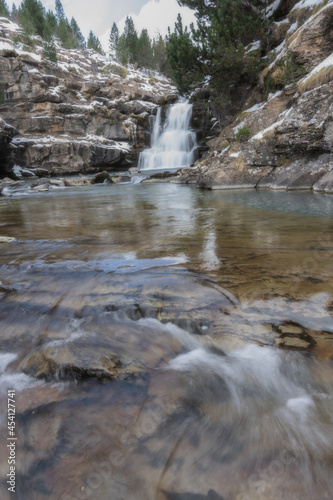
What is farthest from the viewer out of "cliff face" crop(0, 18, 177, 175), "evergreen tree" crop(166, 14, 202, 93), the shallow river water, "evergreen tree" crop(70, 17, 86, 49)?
"evergreen tree" crop(70, 17, 86, 49)

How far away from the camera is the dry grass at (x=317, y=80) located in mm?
8648

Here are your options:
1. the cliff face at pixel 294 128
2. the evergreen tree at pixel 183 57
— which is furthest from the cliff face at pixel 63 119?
the cliff face at pixel 294 128

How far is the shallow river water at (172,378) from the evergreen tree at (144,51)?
79.7m

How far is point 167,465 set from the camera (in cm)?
95

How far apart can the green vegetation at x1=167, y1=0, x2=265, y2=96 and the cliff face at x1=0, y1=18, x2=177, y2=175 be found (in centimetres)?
1505

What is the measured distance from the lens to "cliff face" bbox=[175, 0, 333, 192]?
27.1 feet

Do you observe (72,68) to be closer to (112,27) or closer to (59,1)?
(112,27)

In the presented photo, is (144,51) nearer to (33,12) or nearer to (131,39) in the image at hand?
(131,39)

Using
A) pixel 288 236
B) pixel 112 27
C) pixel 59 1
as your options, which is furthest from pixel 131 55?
pixel 288 236

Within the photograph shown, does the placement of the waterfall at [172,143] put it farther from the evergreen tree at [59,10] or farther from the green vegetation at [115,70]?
the evergreen tree at [59,10]

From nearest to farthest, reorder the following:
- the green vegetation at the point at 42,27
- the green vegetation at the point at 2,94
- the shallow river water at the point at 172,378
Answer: the shallow river water at the point at 172,378
the green vegetation at the point at 2,94
the green vegetation at the point at 42,27

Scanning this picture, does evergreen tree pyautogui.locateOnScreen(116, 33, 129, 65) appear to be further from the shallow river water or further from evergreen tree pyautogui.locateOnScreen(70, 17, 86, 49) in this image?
the shallow river water

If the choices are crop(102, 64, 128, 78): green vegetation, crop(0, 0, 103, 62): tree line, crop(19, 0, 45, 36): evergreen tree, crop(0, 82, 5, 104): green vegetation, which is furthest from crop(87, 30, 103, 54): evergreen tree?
crop(0, 82, 5, 104): green vegetation

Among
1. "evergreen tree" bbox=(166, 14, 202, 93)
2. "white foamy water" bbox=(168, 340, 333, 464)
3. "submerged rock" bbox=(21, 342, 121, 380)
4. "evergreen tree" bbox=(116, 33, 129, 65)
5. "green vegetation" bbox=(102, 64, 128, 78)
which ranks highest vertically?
"evergreen tree" bbox=(116, 33, 129, 65)
